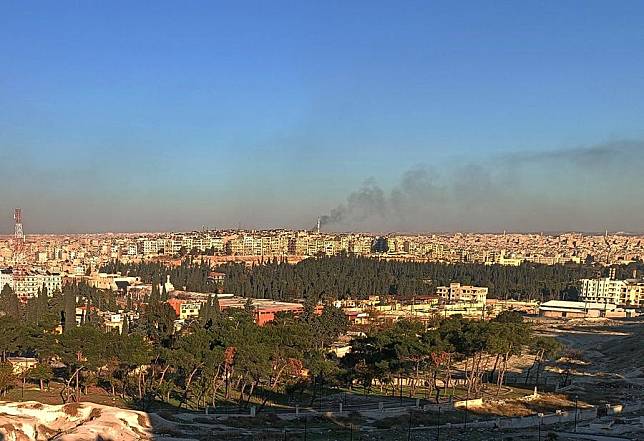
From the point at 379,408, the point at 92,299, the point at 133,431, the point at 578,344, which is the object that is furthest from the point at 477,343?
the point at 92,299

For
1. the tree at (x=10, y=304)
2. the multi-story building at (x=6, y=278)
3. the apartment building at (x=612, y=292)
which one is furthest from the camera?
the apartment building at (x=612, y=292)

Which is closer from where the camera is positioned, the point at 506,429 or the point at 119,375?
the point at 506,429

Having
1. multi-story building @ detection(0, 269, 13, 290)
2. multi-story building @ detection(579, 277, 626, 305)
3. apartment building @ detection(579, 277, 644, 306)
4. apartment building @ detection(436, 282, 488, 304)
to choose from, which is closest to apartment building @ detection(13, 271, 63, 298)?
multi-story building @ detection(0, 269, 13, 290)

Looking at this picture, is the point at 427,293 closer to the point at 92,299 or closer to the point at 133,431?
the point at 92,299

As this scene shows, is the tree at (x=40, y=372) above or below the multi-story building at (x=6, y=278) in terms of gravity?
below

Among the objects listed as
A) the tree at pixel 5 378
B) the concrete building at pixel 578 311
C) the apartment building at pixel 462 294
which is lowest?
the concrete building at pixel 578 311

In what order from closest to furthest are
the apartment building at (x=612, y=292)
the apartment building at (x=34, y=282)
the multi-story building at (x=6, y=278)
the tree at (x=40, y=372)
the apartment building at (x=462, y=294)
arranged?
1. the tree at (x=40, y=372)
2. the apartment building at (x=462, y=294)
3. the apartment building at (x=34, y=282)
4. the multi-story building at (x=6, y=278)
5. the apartment building at (x=612, y=292)

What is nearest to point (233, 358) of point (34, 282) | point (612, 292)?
point (34, 282)

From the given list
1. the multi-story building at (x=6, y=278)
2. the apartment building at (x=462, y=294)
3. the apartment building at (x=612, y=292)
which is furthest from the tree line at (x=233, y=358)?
the apartment building at (x=612, y=292)

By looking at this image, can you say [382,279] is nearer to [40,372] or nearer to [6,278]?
[6,278]

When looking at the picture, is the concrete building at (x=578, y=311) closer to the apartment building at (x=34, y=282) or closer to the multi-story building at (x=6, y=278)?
the apartment building at (x=34, y=282)

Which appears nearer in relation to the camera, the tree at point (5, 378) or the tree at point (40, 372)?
the tree at point (5, 378)
